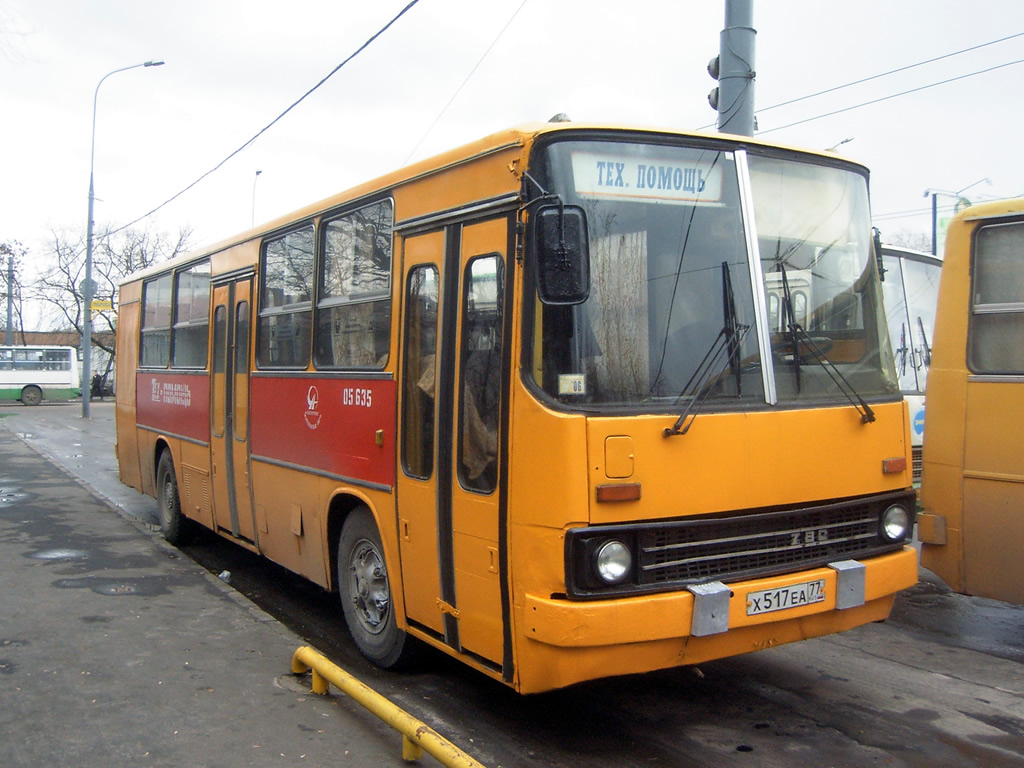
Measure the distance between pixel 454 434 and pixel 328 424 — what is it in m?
1.84

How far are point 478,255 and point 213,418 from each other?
5.11 metres

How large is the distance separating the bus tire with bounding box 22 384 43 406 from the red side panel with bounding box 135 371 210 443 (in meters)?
36.9

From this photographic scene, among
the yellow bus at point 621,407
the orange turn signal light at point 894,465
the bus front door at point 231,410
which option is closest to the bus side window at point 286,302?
the bus front door at point 231,410

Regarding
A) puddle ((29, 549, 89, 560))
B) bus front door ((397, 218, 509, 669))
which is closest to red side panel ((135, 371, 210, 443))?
puddle ((29, 549, 89, 560))

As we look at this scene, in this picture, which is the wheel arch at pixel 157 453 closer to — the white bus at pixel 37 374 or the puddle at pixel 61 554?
the puddle at pixel 61 554

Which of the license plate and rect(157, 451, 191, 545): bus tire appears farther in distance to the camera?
rect(157, 451, 191, 545): bus tire

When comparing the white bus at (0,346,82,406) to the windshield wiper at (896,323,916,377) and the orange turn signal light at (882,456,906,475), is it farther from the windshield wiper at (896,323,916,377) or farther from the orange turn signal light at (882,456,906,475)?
the orange turn signal light at (882,456,906,475)

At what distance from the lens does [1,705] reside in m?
5.09

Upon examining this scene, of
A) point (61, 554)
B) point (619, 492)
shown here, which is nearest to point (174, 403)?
point (61, 554)

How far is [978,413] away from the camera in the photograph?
6.41m

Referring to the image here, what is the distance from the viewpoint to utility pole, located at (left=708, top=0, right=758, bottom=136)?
9.20 metres

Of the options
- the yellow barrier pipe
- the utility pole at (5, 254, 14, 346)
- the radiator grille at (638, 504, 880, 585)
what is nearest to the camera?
the yellow barrier pipe

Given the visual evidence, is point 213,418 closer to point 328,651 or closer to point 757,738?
point 328,651

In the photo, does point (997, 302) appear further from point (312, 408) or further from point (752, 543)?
point (312, 408)
